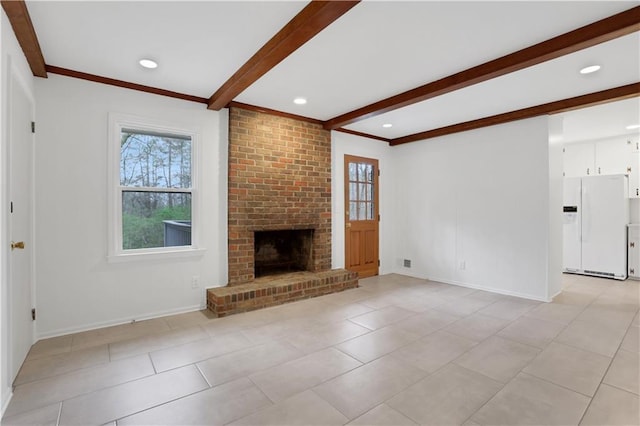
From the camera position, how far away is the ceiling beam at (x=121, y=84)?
2.93m

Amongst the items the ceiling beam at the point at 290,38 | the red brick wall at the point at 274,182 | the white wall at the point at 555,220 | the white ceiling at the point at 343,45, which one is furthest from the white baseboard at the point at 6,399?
the white wall at the point at 555,220

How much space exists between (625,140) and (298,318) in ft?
20.8

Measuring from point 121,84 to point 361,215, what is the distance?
382 centimetres

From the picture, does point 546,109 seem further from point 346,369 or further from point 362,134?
point 346,369

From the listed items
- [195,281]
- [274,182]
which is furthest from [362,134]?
[195,281]

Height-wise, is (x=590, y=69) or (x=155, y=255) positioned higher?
(x=590, y=69)

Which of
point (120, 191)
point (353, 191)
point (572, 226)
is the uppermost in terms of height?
point (353, 191)

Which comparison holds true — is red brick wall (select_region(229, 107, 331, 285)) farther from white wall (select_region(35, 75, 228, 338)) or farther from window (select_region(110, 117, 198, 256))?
→ white wall (select_region(35, 75, 228, 338))

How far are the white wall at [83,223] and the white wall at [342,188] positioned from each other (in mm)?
2356

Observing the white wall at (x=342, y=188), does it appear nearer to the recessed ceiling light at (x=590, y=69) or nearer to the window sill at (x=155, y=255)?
the window sill at (x=155, y=255)

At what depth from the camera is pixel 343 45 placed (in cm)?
253

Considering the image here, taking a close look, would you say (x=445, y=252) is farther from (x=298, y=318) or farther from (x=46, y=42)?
(x=46, y=42)

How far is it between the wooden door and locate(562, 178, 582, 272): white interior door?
3460mm

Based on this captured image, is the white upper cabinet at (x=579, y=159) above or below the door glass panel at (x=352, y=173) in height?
above
